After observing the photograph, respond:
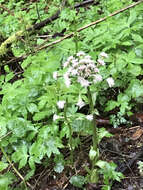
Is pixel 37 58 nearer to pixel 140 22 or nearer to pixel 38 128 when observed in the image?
pixel 38 128

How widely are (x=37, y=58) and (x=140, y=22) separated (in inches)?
58.2

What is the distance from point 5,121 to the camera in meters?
2.59

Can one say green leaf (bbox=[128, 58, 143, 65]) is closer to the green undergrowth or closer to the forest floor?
the green undergrowth

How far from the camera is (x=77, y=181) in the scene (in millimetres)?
2258

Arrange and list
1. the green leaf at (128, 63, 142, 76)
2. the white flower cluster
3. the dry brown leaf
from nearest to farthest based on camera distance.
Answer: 1. the white flower cluster
2. the dry brown leaf
3. the green leaf at (128, 63, 142, 76)

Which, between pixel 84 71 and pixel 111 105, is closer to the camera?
pixel 84 71

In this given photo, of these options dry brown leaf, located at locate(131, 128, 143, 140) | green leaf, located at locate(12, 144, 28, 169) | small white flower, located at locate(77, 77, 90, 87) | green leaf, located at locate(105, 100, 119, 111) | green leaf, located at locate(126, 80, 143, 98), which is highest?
small white flower, located at locate(77, 77, 90, 87)

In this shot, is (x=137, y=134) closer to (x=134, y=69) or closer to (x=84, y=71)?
(x=134, y=69)

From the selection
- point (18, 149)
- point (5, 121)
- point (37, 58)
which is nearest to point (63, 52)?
point (37, 58)

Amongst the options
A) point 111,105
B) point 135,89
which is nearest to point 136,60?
point 135,89

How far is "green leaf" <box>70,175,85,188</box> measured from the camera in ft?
7.34

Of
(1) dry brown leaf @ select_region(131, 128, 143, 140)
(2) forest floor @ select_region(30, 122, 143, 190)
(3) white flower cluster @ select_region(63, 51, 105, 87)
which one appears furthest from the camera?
(1) dry brown leaf @ select_region(131, 128, 143, 140)

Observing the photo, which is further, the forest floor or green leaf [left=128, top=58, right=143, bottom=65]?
green leaf [left=128, top=58, right=143, bottom=65]

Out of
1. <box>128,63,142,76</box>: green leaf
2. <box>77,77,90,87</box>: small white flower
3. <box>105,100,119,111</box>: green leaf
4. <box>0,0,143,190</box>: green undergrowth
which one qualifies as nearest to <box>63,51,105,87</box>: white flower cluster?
<box>77,77,90,87</box>: small white flower
